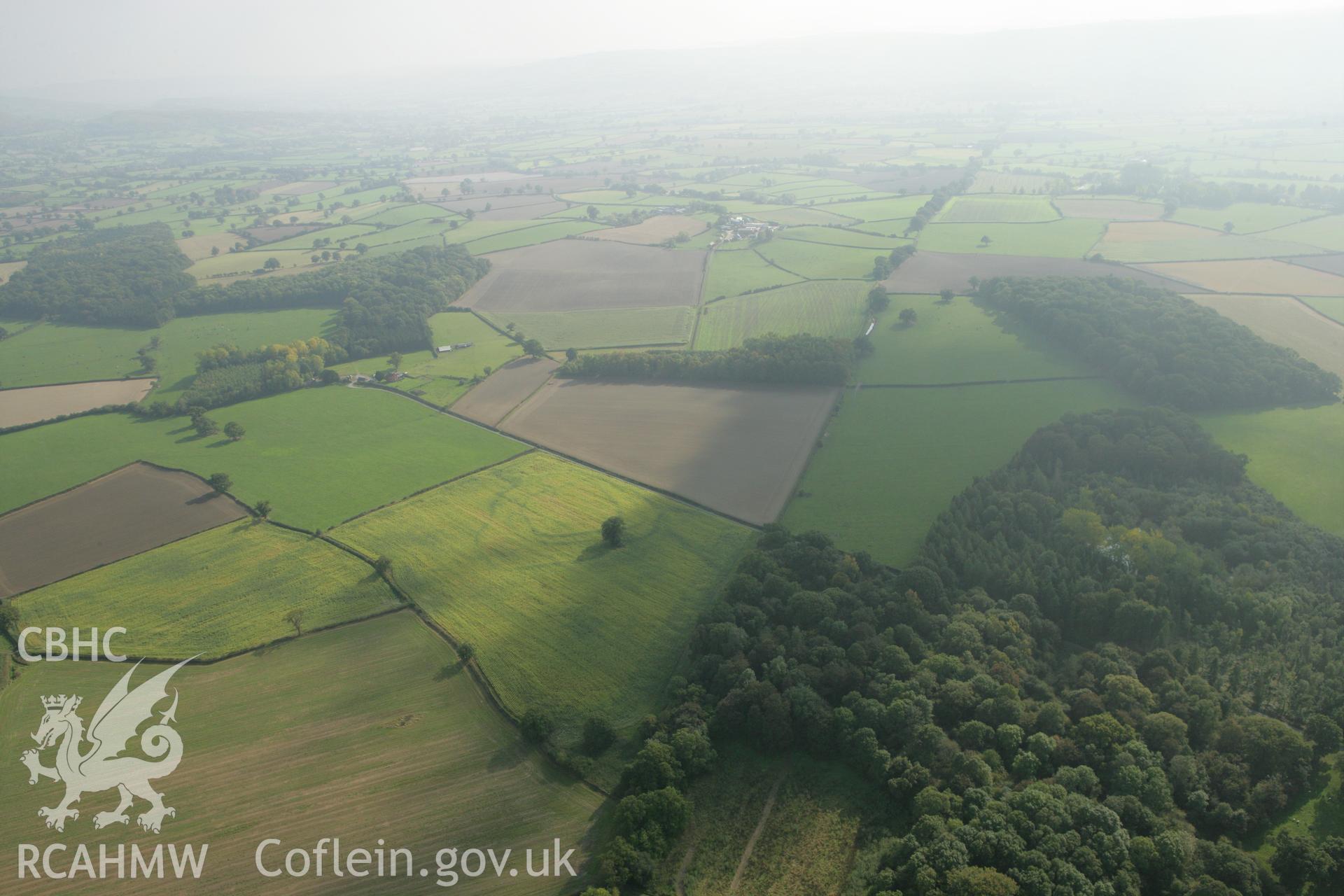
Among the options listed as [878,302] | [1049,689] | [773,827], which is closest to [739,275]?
[878,302]

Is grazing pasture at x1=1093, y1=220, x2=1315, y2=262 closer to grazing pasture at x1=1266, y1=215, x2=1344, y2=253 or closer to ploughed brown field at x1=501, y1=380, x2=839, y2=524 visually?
grazing pasture at x1=1266, y1=215, x2=1344, y2=253

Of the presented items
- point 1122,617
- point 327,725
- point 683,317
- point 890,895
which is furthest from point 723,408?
point 890,895

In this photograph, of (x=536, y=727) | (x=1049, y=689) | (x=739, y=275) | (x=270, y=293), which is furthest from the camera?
(x=739, y=275)

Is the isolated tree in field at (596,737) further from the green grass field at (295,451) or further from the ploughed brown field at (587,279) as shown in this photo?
the ploughed brown field at (587,279)

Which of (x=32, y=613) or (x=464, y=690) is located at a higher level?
(x=464, y=690)

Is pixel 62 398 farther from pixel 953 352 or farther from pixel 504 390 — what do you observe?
pixel 953 352

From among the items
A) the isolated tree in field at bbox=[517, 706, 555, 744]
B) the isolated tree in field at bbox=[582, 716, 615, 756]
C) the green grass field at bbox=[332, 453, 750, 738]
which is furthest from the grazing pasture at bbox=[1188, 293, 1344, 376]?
the isolated tree in field at bbox=[517, 706, 555, 744]

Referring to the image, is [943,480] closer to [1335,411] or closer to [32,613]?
[1335,411]
